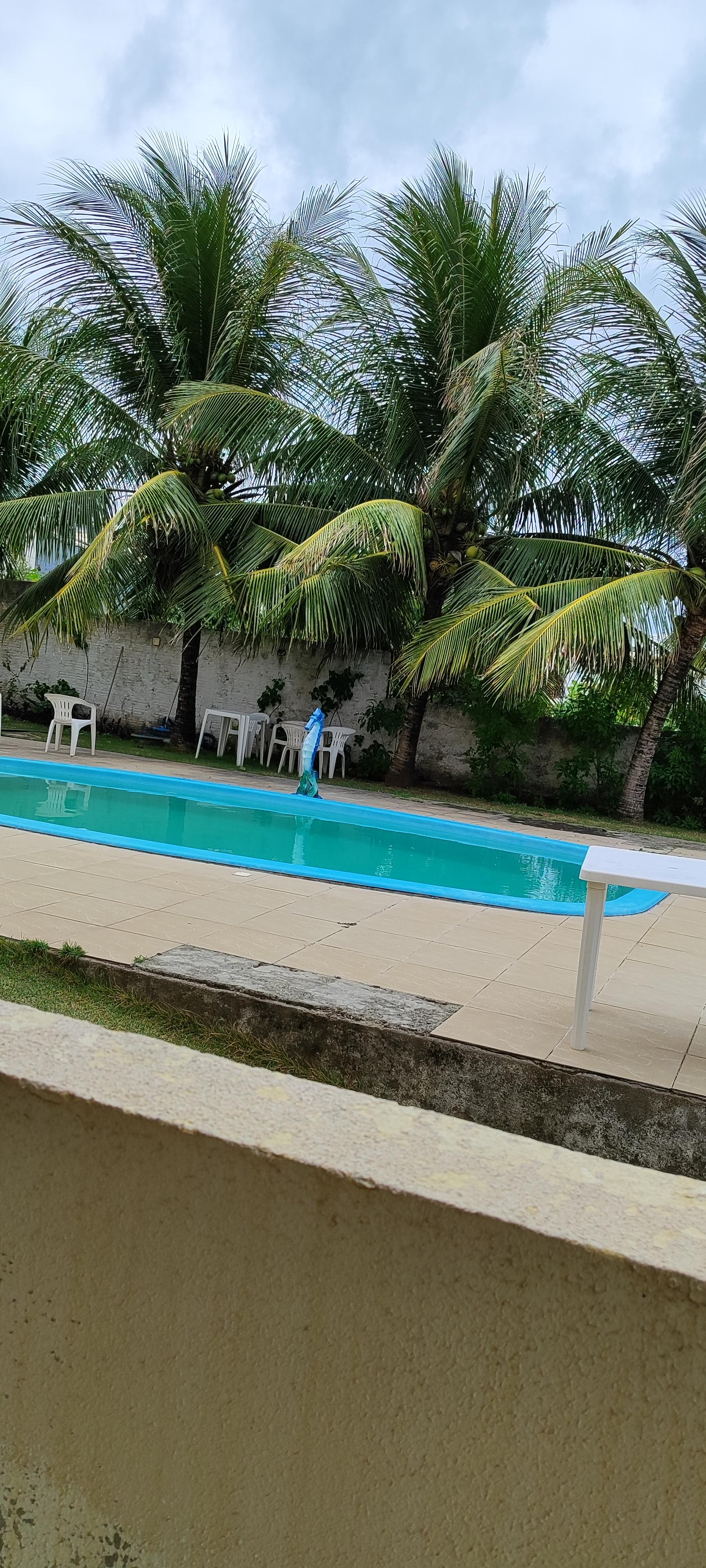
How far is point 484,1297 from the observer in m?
0.98

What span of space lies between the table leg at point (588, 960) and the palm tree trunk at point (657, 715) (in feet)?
27.4

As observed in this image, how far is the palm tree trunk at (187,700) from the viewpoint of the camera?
14445mm

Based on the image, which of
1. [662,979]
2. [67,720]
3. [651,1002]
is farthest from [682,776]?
[651,1002]

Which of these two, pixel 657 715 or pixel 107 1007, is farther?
pixel 657 715

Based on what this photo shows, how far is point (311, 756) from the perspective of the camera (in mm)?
10664

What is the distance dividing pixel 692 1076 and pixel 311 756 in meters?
7.41

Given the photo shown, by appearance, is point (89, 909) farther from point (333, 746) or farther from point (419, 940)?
point (333, 746)

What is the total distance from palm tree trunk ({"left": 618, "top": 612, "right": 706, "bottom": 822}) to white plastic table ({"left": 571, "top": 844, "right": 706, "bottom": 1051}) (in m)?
8.07

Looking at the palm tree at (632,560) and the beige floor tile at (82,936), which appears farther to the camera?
the palm tree at (632,560)

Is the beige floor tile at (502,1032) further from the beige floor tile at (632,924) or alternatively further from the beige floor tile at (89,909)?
the beige floor tile at (632,924)

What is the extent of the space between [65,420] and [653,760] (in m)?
8.47

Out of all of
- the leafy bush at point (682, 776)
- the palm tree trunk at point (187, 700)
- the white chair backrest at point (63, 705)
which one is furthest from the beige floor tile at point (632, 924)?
the palm tree trunk at point (187, 700)

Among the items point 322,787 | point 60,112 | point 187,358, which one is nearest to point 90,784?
point 322,787

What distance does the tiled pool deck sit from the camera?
389 cm
